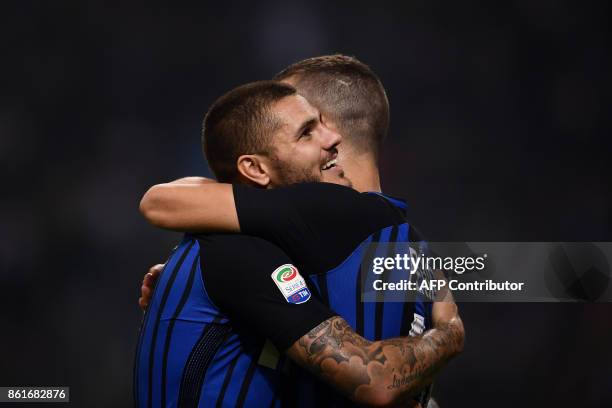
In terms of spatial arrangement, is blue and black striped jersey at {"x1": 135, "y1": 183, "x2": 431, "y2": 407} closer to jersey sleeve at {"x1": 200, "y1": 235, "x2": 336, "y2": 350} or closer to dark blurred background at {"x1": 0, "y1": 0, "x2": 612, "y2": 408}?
jersey sleeve at {"x1": 200, "y1": 235, "x2": 336, "y2": 350}

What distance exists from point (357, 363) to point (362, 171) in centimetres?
90

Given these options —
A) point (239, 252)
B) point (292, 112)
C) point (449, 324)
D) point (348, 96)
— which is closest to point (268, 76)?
point (348, 96)

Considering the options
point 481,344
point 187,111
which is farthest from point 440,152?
point 187,111

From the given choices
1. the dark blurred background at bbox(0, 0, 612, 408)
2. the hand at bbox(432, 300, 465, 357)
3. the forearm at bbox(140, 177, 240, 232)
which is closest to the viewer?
the forearm at bbox(140, 177, 240, 232)

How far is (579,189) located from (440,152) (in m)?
1.08

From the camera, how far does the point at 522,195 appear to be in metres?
5.87

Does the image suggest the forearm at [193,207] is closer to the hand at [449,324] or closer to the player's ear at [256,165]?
the player's ear at [256,165]

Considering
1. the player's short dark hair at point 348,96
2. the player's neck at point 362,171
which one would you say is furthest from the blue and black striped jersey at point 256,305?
the player's short dark hair at point 348,96

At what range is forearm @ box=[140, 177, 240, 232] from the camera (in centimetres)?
184

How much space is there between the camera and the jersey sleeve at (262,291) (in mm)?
1757

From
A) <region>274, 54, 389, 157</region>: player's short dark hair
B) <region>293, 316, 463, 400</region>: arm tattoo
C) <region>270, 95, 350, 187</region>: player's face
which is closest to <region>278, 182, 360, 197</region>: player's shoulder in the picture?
<region>270, 95, 350, 187</region>: player's face

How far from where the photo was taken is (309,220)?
186 centimetres

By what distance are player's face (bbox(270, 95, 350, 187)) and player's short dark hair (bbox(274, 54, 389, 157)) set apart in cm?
46

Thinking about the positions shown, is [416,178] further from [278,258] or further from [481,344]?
[278,258]
